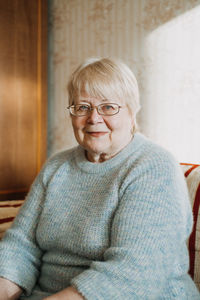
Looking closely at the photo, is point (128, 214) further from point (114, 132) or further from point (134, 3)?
point (134, 3)

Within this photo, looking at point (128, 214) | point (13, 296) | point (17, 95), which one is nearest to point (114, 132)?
point (128, 214)

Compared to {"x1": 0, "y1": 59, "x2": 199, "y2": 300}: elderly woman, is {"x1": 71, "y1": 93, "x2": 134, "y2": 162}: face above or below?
above

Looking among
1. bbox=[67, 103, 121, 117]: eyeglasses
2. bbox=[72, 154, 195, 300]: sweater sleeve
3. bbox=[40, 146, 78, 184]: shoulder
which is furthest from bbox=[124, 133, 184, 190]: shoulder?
bbox=[40, 146, 78, 184]: shoulder

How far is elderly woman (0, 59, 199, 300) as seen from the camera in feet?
3.09

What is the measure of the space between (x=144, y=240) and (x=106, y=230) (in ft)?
0.50

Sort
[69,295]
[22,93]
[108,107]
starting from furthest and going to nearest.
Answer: [22,93]
[108,107]
[69,295]

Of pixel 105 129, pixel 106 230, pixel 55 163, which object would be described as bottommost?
pixel 106 230

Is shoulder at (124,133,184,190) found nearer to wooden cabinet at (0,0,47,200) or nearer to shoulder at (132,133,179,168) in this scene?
shoulder at (132,133,179,168)

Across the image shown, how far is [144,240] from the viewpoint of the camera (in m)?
0.94

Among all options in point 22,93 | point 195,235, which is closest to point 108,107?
point 195,235

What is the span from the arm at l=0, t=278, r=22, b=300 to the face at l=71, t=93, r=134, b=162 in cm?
53

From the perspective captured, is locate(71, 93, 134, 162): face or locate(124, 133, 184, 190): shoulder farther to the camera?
locate(71, 93, 134, 162): face

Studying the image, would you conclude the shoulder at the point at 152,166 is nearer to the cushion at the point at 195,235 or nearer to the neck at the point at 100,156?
the neck at the point at 100,156

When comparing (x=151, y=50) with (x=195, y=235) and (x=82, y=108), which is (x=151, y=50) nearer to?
(x=82, y=108)
